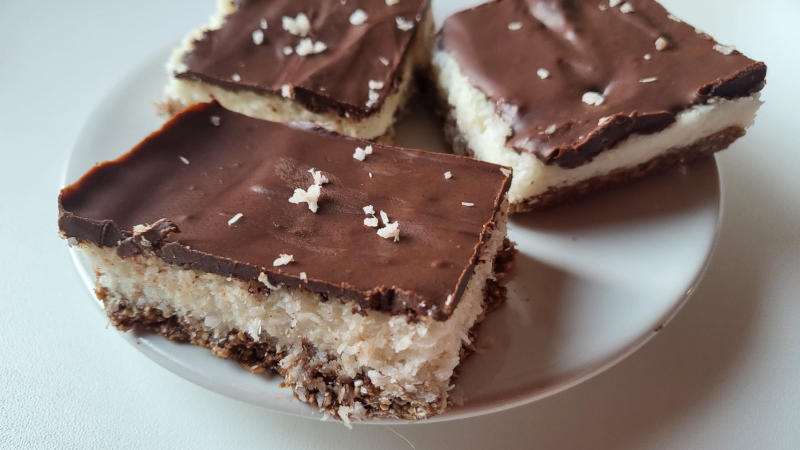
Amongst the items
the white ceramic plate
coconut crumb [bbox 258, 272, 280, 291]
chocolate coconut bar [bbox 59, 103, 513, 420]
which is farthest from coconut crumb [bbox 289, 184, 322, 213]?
the white ceramic plate

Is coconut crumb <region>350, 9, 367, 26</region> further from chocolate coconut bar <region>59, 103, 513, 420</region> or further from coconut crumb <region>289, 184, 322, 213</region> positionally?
coconut crumb <region>289, 184, 322, 213</region>

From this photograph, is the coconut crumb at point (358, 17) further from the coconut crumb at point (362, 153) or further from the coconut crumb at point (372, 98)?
the coconut crumb at point (362, 153)

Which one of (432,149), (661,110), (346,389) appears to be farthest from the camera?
(432,149)

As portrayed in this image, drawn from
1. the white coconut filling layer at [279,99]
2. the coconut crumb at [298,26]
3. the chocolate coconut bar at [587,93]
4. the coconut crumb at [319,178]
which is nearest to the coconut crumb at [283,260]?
the coconut crumb at [319,178]

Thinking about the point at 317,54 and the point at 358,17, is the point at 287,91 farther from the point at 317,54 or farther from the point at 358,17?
the point at 358,17

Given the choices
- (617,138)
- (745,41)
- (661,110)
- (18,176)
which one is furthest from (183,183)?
(745,41)

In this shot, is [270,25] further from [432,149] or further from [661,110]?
[661,110]
